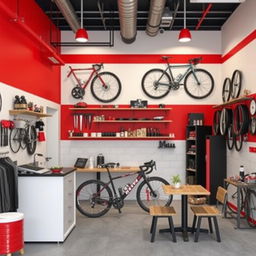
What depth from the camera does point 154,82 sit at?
7910mm

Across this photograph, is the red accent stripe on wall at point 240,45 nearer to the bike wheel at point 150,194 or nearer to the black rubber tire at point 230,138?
the black rubber tire at point 230,138

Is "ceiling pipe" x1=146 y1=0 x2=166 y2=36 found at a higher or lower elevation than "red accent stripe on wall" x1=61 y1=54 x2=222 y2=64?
higher

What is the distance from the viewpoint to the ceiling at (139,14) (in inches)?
262

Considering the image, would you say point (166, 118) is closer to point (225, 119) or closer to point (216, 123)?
point (216, 123)

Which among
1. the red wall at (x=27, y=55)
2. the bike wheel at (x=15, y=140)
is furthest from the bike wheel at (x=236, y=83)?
the bike wheel at (x=15, y=140)

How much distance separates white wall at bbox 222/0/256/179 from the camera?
5.87m

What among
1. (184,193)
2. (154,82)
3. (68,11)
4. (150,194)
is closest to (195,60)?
(154,82)

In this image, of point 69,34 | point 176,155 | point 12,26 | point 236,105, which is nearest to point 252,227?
point 236,105

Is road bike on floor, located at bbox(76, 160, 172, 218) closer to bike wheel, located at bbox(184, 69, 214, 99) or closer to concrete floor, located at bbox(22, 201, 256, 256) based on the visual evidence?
concrete floor, located at bbox(22, 201, 256, 256)

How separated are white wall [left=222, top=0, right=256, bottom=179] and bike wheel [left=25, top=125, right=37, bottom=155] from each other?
3.88m

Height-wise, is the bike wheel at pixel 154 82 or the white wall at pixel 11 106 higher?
the bike wheel at pixel 154 82

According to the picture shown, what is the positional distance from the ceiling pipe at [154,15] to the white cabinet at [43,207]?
3317 mm

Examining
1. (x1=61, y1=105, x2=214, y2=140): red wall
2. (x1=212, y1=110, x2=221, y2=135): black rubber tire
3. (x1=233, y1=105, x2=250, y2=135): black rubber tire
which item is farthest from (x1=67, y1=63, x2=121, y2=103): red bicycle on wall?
(x1=233, y1=105, x2=250, y2=135): black rubber tire

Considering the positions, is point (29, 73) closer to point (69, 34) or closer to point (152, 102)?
point (69, 34)
